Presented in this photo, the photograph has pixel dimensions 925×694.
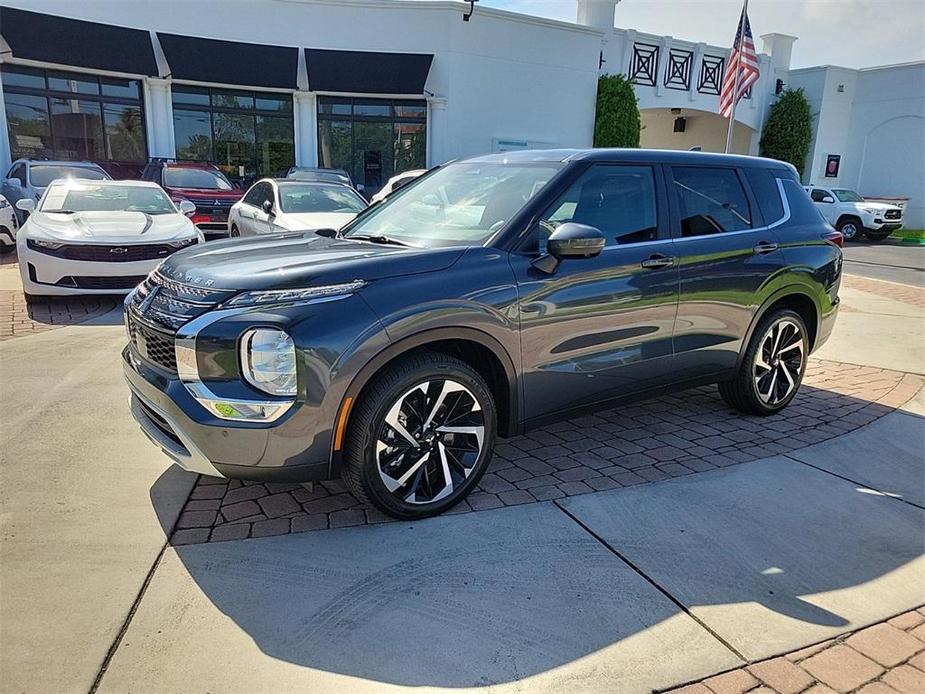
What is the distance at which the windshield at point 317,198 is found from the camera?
400 inches

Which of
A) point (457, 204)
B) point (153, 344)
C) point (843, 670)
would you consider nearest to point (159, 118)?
point (457, 204)

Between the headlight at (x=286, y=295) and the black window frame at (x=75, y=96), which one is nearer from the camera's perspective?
the headlight at (x=286, y=295)

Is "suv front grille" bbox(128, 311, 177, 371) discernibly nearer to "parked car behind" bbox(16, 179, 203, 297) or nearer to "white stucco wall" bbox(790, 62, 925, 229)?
"parked car behind" bbox(16, 179, 203, 297)

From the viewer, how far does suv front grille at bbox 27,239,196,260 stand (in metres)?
7.46

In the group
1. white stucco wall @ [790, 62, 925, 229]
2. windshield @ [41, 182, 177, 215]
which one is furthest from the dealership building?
windshield @ [41, 182, 177, 215]

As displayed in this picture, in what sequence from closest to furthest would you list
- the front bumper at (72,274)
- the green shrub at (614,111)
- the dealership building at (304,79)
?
1. the front bumper at (72,274)
2. the dealership building at (304,79)
3. the green shrub at (614,111)

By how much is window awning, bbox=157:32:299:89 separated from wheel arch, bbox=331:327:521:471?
18.4 meters

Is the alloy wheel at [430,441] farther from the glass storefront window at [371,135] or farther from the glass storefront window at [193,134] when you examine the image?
the glass storefront window at [193,134]

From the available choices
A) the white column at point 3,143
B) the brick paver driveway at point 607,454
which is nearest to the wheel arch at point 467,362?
the brick paver driveway at point 607,454

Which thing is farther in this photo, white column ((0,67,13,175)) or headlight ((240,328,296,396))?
white column ((0,67,13,175))

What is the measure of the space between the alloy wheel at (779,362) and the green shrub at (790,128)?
987 inches

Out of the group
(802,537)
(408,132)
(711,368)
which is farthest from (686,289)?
(408,132)

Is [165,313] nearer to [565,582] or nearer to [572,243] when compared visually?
[572,243]

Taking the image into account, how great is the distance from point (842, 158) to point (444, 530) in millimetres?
31621
